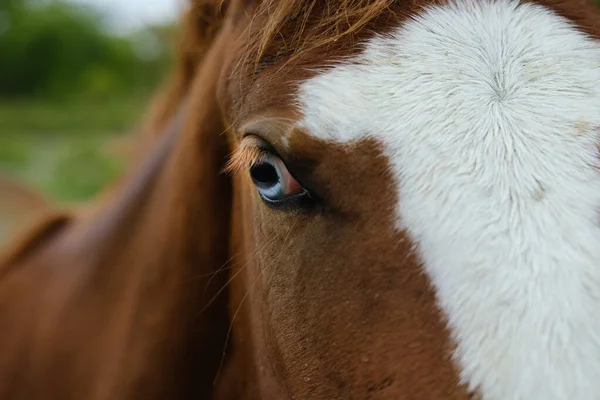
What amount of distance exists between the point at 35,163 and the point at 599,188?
32.3 feet

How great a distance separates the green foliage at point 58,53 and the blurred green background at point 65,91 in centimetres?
3

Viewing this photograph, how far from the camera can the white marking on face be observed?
1009 mm

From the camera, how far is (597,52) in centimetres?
129

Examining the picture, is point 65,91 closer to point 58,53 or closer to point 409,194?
point 58,53

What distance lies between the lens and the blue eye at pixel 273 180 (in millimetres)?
1322

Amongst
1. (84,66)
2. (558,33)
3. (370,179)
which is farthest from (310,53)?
(84,66)

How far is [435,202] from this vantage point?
1137 millimetres

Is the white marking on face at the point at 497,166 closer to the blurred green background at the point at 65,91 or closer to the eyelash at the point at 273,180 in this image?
the eyelash at the point at 273,180

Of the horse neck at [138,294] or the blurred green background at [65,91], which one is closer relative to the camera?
the horse neck at [138,294]

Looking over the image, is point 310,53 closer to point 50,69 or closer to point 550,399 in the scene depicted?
point 550,399

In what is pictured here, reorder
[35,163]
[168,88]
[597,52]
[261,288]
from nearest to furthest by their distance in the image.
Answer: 1. [597,52]
2. [261,288]
3. [168,88]
4. [35,163]

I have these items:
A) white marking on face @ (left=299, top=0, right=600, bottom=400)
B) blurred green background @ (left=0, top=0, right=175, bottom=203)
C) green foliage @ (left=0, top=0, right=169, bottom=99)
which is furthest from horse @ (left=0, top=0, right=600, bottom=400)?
green foliage @ (left=0, top=0, right=169, bottom=99)

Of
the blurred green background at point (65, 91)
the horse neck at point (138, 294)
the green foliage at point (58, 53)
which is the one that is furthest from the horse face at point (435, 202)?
the green foliage at point (58, 53)

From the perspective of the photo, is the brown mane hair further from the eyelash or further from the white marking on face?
the eyelash
